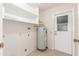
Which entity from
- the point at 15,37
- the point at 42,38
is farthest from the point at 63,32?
the point at 15,37

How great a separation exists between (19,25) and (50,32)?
117 cm

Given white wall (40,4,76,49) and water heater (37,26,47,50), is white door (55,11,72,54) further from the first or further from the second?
water heater (37,26,47,50)

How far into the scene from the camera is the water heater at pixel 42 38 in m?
2.20

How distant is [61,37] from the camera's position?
6.72 feet

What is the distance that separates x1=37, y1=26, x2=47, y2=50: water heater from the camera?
7.21 ft

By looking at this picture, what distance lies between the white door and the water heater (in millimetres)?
374

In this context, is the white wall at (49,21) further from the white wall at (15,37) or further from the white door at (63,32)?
the white wall at (15,37)

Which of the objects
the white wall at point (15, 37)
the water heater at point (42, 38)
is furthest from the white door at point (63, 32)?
the white wall at point (15, 37)

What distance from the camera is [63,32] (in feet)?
6.51

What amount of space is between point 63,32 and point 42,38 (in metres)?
0.71

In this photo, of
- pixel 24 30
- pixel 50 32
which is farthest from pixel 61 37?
pixel 24 30

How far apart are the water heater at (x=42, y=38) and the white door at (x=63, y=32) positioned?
0.37 meters

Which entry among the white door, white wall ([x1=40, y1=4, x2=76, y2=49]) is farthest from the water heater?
the white door

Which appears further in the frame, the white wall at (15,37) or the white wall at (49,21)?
the white wall at (49,21)
